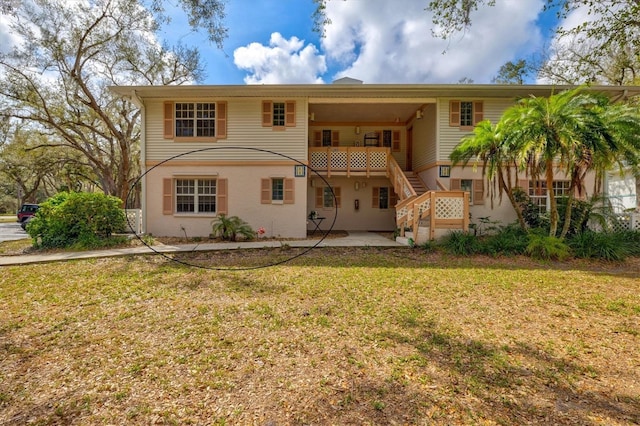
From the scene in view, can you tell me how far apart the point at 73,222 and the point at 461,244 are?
1214 centimetres

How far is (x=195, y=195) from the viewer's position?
11312 millimetres

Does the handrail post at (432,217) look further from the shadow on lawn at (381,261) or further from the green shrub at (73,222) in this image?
the green shrub at (73,222)

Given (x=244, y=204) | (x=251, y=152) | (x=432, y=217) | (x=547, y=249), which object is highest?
(x=251, y=152)

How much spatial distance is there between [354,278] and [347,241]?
4.15 meters

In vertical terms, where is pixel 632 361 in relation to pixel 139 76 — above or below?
below

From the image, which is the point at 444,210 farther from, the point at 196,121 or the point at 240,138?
the point at 196,121

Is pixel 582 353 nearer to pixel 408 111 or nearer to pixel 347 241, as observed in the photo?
pixel 347 241

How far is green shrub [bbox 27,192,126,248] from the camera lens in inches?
356

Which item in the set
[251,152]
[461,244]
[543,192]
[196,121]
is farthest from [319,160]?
[543,192]

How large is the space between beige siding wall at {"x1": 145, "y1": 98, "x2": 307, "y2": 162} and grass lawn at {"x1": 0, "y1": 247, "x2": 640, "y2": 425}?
6.21 m

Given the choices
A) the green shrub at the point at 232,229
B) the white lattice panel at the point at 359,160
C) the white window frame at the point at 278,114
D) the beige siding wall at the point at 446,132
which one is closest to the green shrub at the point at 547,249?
the beige siding wall at the point at 446,132

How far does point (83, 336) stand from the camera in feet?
11.7

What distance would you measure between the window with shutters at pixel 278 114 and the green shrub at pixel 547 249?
8673mm

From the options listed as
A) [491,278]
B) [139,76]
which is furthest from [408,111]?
[139,76]
